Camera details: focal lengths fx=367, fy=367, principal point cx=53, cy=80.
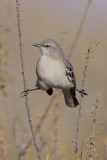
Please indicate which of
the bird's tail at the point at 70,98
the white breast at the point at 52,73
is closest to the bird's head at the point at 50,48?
the white breast at the point at 52,73

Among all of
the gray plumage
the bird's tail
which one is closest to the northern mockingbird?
the gray plumage

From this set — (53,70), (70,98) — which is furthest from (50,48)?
(70,98)

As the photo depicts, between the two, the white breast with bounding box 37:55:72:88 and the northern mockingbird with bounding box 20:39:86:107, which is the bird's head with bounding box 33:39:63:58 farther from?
the white breast with bounding box 37:55:72:88

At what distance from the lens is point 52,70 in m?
5.41

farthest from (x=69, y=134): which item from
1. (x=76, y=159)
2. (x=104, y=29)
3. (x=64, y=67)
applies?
(x=76, y=159)

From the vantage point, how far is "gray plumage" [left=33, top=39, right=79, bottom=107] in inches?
212

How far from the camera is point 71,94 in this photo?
6.14 meters

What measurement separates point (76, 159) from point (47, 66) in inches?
93.9

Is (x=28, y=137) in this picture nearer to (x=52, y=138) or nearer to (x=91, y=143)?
(x=52, y=138)

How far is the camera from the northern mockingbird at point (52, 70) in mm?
5395

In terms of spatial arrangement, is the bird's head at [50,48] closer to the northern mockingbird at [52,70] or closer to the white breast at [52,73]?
the northern mockingbird at [52,70]

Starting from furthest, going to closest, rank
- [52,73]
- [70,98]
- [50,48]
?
[70,98]
[50,48]
[52,73]

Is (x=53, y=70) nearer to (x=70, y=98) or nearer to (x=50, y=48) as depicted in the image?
(x=50, y=48)

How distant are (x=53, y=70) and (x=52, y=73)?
0.05 meters
